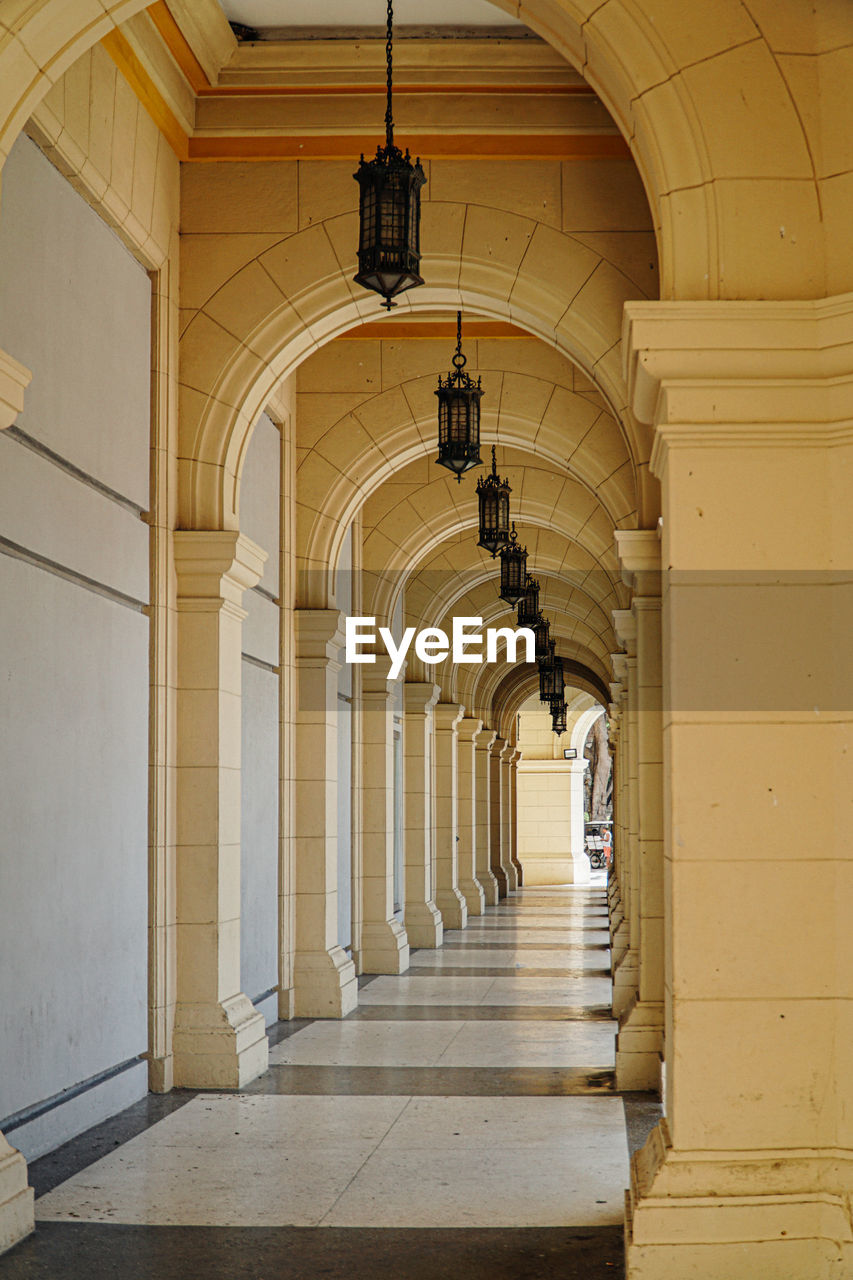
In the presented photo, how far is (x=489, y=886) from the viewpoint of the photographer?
83.3 feet

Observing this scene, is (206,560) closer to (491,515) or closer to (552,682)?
(491,515)

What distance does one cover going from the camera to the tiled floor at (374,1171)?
466 cm

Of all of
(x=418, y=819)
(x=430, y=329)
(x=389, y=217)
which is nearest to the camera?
(x=389, y=217)

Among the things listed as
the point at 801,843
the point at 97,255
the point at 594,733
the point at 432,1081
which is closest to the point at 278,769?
the point at 432,1081

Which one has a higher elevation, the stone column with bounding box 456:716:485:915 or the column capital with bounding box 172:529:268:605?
the column capital with bounding box 172:529:268:605

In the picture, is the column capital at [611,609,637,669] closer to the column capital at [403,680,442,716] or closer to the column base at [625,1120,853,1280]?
the column base at [625,1120,853,1280]

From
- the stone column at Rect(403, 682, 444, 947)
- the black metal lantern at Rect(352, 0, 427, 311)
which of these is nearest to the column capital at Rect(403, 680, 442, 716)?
A: the stone column at Rect(403, 682, 444, 947)

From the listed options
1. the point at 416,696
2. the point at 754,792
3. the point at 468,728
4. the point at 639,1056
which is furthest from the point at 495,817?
the point at 754,792

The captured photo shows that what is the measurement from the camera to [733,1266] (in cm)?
388

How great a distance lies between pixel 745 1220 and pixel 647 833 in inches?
165

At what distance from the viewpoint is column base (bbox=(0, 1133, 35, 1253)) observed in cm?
473

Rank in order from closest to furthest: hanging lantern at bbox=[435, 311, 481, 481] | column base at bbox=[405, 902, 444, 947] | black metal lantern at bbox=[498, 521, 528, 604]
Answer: hanging lantern at bbox=[435, 311, 481, 481]
black metal lantern at bbox=[498, 521, 528, 604]
column base at bbox=[405, 902, 444, 947]

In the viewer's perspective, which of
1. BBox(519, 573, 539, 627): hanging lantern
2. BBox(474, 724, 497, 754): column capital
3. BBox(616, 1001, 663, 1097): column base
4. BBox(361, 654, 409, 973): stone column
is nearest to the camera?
BBox(616, 1001, 663, 1097): column base

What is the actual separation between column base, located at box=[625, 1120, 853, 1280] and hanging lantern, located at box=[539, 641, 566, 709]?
601 inches
